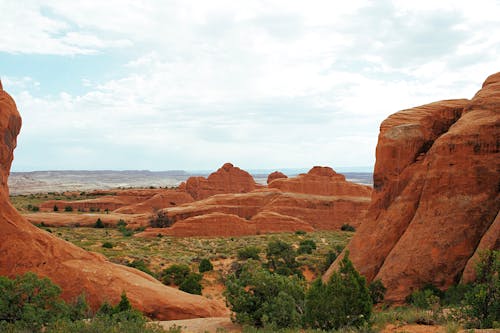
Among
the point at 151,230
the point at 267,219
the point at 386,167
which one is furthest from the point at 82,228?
the point at 386,167

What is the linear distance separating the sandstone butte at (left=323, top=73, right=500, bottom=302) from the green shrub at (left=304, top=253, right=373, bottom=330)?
6594 millimetres

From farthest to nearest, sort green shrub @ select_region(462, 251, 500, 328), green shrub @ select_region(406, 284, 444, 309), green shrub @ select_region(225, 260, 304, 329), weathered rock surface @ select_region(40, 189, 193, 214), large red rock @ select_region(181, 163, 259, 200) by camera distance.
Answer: large red rock @ select_region(181, 163, 259, 200) → weathered rock surface @ select_region(40, 189, 193, 214) → green shrub @ select_region(406, 284, 444, 309) → green shrub @ select_region(225, 260, 304, 329) → green shrub @ select_region(462, 251, 500, 328)

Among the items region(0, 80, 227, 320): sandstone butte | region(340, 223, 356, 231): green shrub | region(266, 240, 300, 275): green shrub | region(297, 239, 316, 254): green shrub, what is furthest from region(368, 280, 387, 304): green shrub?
region(340, 223, 356, 231): green shrub

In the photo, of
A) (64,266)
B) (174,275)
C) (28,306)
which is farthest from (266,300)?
(174,275)

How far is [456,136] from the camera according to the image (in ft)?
59.6

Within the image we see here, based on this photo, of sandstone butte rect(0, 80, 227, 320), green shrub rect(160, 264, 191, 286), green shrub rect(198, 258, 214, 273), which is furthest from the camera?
green shrub rect(198, 258, 214, 273)

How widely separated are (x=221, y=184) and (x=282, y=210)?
2956cm

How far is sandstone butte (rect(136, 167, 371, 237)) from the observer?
2040 inches

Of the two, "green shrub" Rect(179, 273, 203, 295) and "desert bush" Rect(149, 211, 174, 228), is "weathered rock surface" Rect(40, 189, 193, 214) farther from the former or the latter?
"green shrub" Rect(179, 273, 203, 295)

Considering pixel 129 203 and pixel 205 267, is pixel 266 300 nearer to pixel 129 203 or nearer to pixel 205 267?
pixel 205 267

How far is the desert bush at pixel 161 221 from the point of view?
5541 centimetres

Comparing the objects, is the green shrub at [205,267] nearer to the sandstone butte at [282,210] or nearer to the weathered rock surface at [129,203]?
the sandstone butte at [282,210]

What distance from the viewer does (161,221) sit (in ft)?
182

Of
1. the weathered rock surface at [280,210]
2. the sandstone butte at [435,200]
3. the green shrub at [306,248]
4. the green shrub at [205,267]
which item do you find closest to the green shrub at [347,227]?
the weathered rock surface at [280,210]
